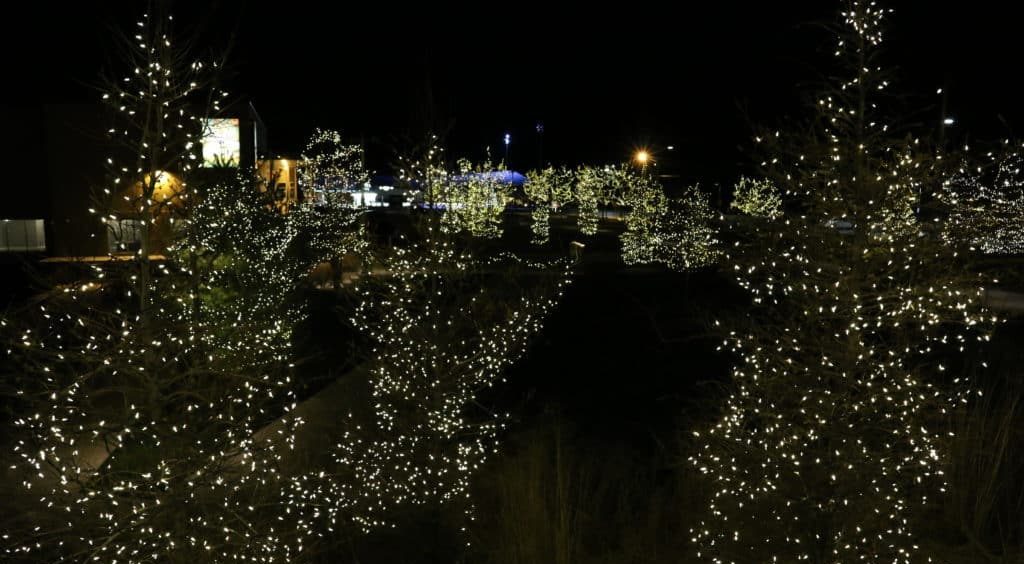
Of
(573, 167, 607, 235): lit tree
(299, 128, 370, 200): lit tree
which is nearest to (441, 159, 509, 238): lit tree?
(573, 167, 607, 235): lit tree

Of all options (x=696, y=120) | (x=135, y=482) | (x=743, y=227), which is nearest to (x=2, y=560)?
(x=135, y=482)

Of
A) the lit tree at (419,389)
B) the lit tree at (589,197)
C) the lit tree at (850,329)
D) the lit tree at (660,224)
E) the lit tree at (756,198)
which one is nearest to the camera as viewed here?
the lit tree at (850,329)

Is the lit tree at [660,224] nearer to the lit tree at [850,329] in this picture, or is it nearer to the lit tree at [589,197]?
the lit tree at [589,197]

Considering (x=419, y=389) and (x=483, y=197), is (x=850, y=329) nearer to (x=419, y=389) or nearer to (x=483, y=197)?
(x=419, y=389)

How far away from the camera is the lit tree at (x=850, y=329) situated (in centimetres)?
393

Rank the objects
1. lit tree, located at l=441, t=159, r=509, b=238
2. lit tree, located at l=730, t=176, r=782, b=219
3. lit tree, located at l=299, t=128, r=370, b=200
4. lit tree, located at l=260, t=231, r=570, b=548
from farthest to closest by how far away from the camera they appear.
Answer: lit tree, located at l=299, t=128, r=370, b=200 → lit tree, located at l=441, t=159, r=509, b=238 → lit tree, located at l=730, t=176, r=782, b=219 → lit tree, located at l=260, t=231, r=570, b=548

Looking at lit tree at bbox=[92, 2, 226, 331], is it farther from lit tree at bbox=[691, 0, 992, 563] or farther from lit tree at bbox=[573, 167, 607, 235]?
lit tree at bbox=[573, 167, 607, 235]

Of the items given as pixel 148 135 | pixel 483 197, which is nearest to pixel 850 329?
pixel 148 135

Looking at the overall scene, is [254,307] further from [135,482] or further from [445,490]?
[135,482]

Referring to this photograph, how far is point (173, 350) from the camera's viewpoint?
3559 mm

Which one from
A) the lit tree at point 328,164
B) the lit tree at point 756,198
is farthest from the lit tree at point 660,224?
the lit tree at point 328,164

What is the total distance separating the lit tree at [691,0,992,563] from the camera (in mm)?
3930

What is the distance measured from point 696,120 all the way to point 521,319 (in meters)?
35.1

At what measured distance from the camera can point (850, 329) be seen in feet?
12.8
